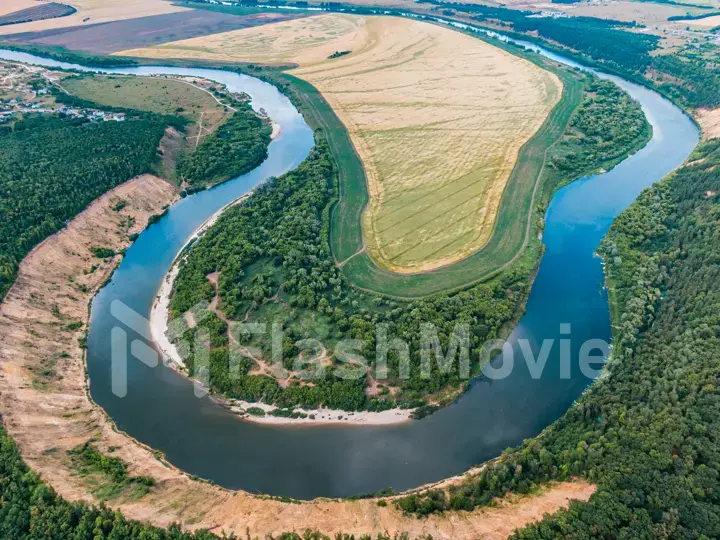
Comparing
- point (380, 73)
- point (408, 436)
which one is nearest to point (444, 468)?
point (408, 436)

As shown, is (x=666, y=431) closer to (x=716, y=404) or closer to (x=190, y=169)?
(x=716, y=404)

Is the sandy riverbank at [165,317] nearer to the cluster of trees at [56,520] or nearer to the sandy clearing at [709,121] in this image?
the cluster of trees at [56,520]

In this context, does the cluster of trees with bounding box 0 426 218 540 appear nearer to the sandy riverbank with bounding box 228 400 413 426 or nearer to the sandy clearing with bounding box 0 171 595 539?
the sandy clearing with bounding box 0 171 595 539

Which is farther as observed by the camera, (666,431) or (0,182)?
(0,182)

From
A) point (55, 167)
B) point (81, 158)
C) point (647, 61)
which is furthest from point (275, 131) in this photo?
point (647, 61)

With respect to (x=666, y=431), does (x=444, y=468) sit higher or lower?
lower

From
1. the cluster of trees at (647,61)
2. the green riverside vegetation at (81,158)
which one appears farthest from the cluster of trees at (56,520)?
the cluster of trees at (647,61)

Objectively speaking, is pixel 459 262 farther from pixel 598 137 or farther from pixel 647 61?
pixel 647 61
